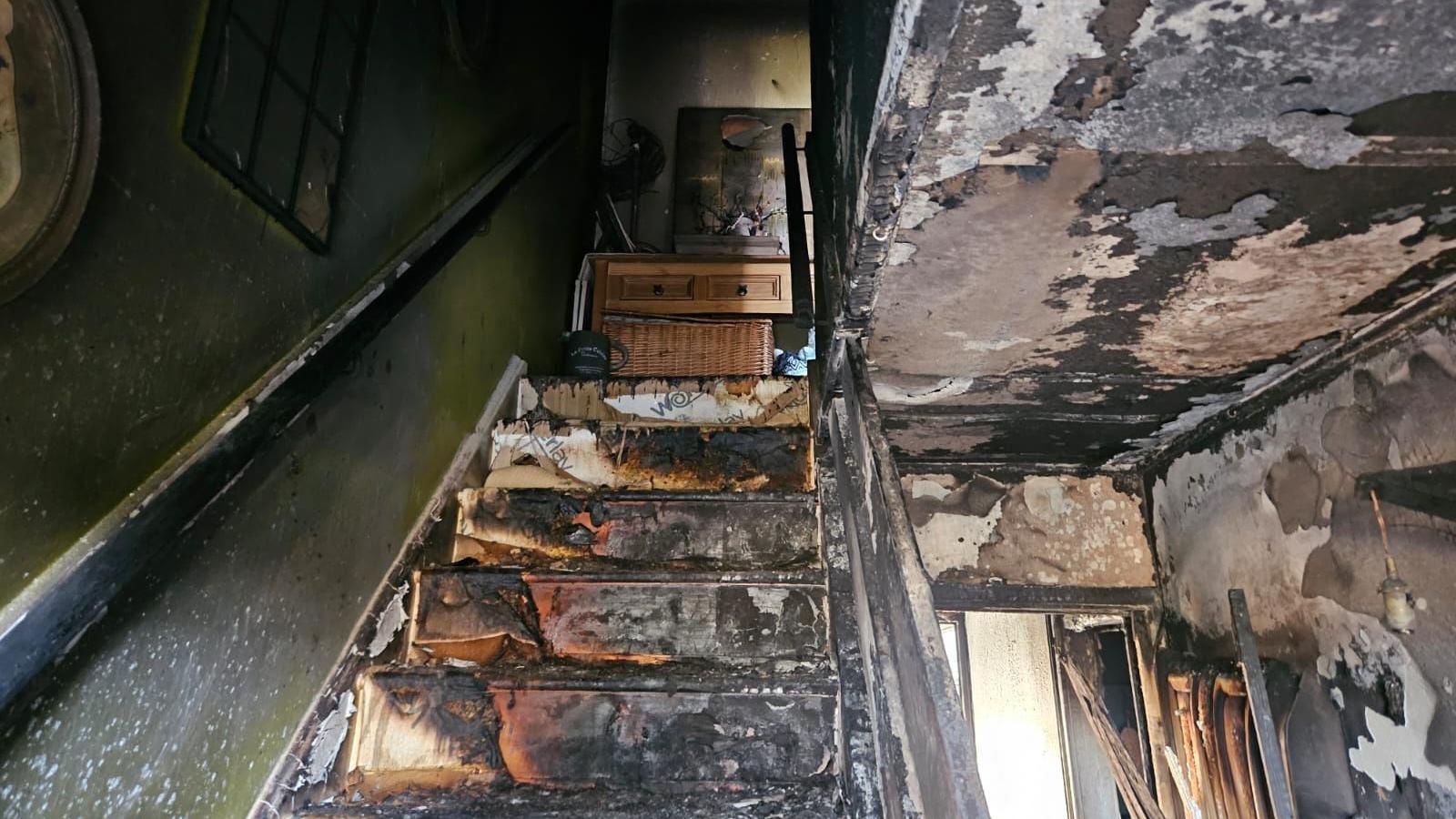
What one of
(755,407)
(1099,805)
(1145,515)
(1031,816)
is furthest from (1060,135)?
(1031,816)

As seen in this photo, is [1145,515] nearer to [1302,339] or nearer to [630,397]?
[1302,339]

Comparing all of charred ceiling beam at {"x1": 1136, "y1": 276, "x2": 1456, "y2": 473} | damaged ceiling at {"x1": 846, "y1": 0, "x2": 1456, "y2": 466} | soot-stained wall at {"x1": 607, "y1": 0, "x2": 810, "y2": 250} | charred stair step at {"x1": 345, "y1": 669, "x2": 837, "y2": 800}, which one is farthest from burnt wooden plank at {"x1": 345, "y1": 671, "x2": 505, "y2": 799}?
soot-stained wall at {"x1": 607, "y1": 0, "x2": 810, "y2": 250}

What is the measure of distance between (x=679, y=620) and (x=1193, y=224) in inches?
50.4

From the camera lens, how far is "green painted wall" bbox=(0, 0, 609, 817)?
0.93 metres

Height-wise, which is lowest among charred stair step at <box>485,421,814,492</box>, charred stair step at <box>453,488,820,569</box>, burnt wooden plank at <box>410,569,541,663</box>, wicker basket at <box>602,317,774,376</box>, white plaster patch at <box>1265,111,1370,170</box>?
burnt wooden plank at <box>410,569,541,663</box>

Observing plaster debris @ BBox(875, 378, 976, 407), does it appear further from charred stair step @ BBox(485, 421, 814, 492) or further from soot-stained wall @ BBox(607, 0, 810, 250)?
soot-stained wall @ BBox(607, 0, 810, 250)

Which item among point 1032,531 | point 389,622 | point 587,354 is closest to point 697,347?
point 587,354

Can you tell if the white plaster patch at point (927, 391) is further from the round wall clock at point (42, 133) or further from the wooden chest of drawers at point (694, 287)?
the round wall clock at point (42, 133)

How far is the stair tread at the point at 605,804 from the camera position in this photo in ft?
4.37

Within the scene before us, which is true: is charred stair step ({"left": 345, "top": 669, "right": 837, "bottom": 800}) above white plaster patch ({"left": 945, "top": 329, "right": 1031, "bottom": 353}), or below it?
below

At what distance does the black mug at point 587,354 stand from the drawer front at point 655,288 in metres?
0.41

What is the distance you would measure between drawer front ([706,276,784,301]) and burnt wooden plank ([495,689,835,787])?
2.21 m

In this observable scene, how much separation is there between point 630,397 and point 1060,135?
171 cm

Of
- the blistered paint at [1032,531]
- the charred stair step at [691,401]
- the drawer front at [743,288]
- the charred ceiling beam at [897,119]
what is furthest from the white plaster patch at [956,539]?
the charred ceiling beam at [897,119]
